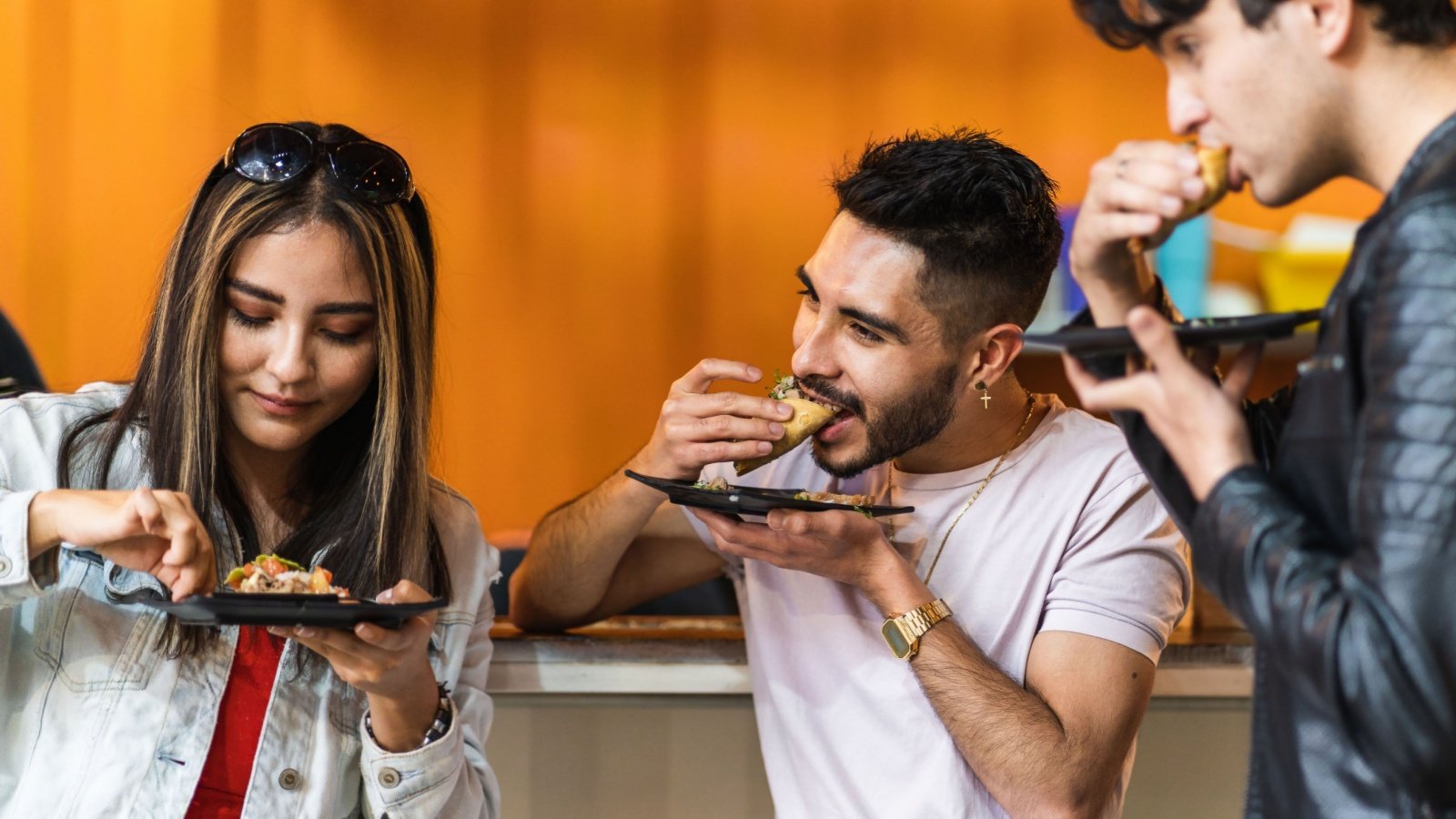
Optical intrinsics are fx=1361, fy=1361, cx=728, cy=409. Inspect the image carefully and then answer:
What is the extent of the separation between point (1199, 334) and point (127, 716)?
1.63 meters

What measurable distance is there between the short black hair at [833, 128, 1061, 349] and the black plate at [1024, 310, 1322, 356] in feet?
3.63

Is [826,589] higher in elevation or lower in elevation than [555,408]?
higher

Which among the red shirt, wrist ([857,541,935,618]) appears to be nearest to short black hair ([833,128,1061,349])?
wrist ([857,541,935,618])

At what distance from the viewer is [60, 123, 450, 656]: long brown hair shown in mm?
2135

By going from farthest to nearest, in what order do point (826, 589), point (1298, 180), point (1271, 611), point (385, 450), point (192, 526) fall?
point (826, 589) → point (385, 450) → point (192, 526) → point (1298, 180) → point (1271, 611)

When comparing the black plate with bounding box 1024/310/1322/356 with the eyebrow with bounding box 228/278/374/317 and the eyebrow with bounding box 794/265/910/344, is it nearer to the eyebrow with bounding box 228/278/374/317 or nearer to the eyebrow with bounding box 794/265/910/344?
the eyebrow with bounding box 794/265/910/344

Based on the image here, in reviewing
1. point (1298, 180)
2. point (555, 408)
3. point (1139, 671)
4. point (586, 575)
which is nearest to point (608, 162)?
point (555, 408)

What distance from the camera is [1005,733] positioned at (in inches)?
86.6

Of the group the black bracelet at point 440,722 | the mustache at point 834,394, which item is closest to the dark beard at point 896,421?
the mustache at point 834,394

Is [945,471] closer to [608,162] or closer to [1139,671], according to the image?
[1139,671]

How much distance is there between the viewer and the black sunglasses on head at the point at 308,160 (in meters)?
2.19

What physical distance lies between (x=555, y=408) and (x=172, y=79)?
1866 millimetres

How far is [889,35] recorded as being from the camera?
5297 millimetres

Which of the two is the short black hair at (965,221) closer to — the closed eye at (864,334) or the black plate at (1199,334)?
the closed eye at (864,334)
